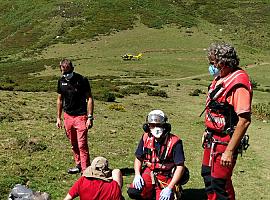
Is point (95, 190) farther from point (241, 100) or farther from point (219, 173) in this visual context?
point (241, 100)

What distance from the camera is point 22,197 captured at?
7.52 metres

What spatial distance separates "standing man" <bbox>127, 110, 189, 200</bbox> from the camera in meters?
8.20

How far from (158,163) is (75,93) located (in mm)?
3436

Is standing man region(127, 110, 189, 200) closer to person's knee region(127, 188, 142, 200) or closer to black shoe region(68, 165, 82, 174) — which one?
person's knee region(127, 188, 142, 200)

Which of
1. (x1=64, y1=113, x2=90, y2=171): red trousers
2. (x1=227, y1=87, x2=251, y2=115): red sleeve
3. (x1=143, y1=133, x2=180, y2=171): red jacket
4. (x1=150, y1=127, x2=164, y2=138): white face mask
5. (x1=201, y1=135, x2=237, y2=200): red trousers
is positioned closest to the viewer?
(x1=227, y1=87, x2=251, y2=115): red sleeve

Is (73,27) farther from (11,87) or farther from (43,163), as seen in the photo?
(43,163)

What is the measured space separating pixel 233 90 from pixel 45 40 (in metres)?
88.1

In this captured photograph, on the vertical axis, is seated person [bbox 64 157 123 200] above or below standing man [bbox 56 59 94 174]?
below

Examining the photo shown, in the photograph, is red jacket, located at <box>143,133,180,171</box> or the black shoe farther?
the black shoe

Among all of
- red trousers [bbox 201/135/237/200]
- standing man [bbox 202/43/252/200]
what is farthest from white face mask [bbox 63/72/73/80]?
red trousers [bbox 201/135/237/200]

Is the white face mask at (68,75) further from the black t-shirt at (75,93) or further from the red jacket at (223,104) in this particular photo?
the red jacket at (223,104)

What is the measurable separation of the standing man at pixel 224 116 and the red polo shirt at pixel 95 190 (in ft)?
5.26

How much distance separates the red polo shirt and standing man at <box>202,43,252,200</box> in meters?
1.60

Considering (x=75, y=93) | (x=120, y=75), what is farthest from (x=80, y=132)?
(x=120, y=75)
